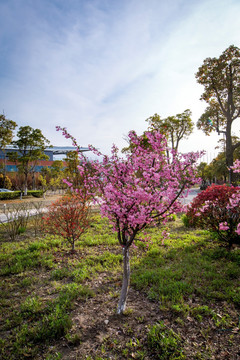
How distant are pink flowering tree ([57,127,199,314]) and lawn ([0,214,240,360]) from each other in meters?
0.54

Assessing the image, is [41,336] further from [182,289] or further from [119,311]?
[182,289]

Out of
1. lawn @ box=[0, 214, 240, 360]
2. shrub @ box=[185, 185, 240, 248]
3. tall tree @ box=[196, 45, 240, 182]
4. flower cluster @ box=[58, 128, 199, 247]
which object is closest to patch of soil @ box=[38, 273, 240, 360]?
lawn @ box=[0, 214, 240, 360]

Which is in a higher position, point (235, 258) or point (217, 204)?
point (217, 204)

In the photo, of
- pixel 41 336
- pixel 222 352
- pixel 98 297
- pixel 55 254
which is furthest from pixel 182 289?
pixel 55 254

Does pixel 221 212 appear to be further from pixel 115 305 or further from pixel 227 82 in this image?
pixel 227 82

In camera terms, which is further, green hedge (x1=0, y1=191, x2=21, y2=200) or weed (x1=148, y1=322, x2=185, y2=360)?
green hedge (x1=0, y1=191, x2=21, y2=200)

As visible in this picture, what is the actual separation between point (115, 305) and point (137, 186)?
2157 mm

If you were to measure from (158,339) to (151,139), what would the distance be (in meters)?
2.78

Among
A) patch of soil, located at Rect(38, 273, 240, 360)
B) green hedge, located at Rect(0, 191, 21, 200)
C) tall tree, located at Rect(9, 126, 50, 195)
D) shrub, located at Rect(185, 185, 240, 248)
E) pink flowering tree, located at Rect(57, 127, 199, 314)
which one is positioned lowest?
patch of soil, located at Rect(38, 273, 240, 360)

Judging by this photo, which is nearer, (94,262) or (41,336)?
(41,336)

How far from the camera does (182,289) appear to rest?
3574 millimetres

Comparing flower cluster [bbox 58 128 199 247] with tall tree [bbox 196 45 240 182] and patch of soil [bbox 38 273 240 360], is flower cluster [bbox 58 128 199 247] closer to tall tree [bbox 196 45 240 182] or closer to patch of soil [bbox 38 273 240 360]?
patch of soil [bbox 38 273 240 360]

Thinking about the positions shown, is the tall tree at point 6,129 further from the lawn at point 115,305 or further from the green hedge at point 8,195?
the lawn at point 115,305

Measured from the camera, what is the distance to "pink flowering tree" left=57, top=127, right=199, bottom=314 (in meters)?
2.64
